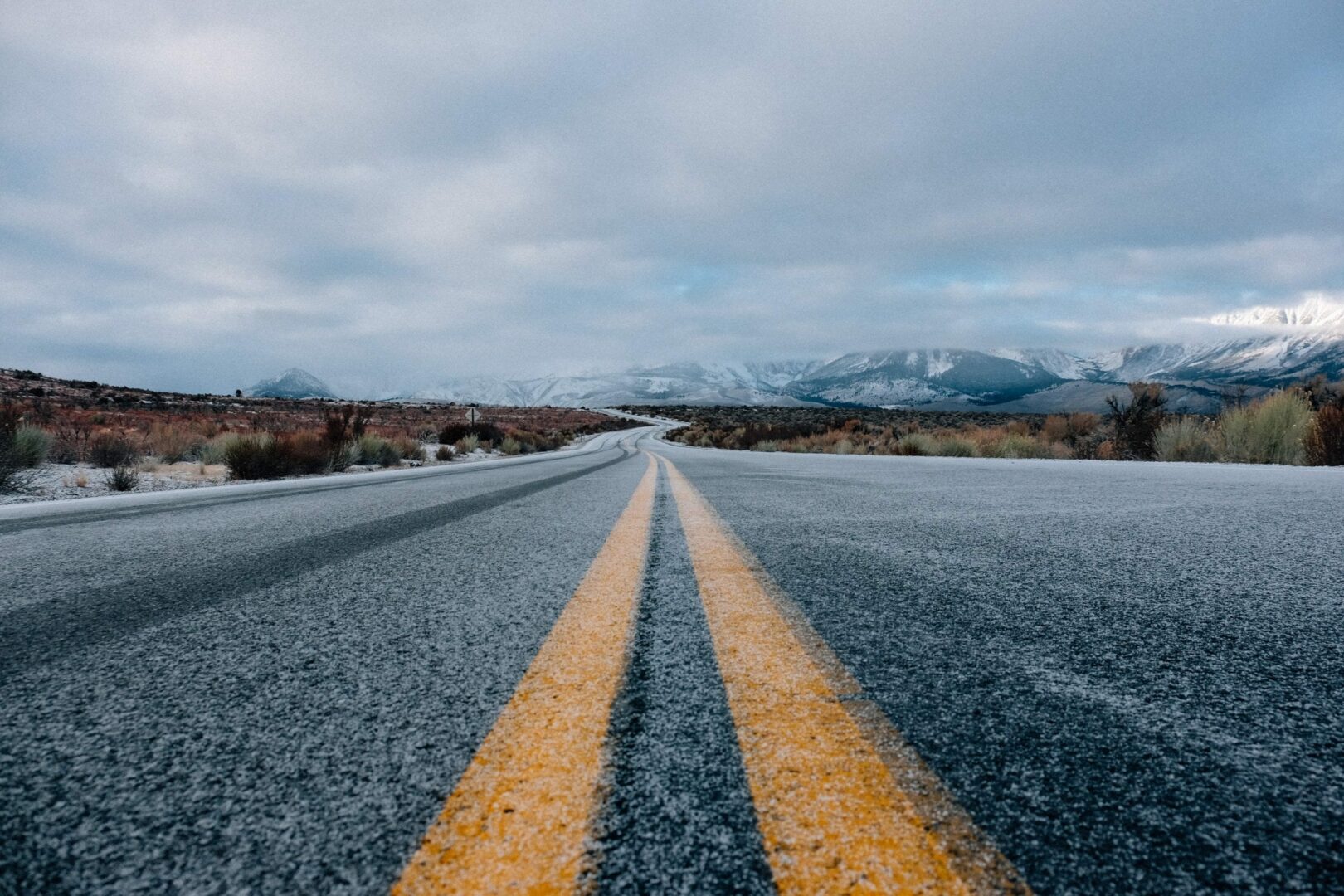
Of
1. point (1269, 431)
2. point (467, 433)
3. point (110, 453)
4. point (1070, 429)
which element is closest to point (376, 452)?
point (110, 453)

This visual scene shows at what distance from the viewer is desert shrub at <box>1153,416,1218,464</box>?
945 cm

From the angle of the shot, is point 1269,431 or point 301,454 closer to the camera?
point 1269,431

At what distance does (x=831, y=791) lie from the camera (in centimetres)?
71

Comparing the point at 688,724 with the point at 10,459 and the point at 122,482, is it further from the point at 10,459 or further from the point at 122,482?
the point at 10,459

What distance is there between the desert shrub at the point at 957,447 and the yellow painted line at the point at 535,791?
562 inches

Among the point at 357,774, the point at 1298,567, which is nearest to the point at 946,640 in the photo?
the point at 357,774

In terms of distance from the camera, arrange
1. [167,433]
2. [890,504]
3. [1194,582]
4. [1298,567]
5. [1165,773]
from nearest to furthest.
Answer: [1165,773], [1194,582], [1298,567], [890,504], [167,433]

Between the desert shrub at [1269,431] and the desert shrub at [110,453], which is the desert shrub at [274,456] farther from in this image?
the desert shrub at [1269,431]

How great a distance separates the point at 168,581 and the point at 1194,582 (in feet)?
9.93

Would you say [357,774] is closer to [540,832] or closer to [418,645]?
[540,832]

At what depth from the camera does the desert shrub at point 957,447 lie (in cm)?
1398

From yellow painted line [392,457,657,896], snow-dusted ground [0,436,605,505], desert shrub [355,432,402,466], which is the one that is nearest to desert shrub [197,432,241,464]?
snow-dusted ground [0,436,605,505]

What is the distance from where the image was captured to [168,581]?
6.54ft

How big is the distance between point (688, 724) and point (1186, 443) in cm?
1182
